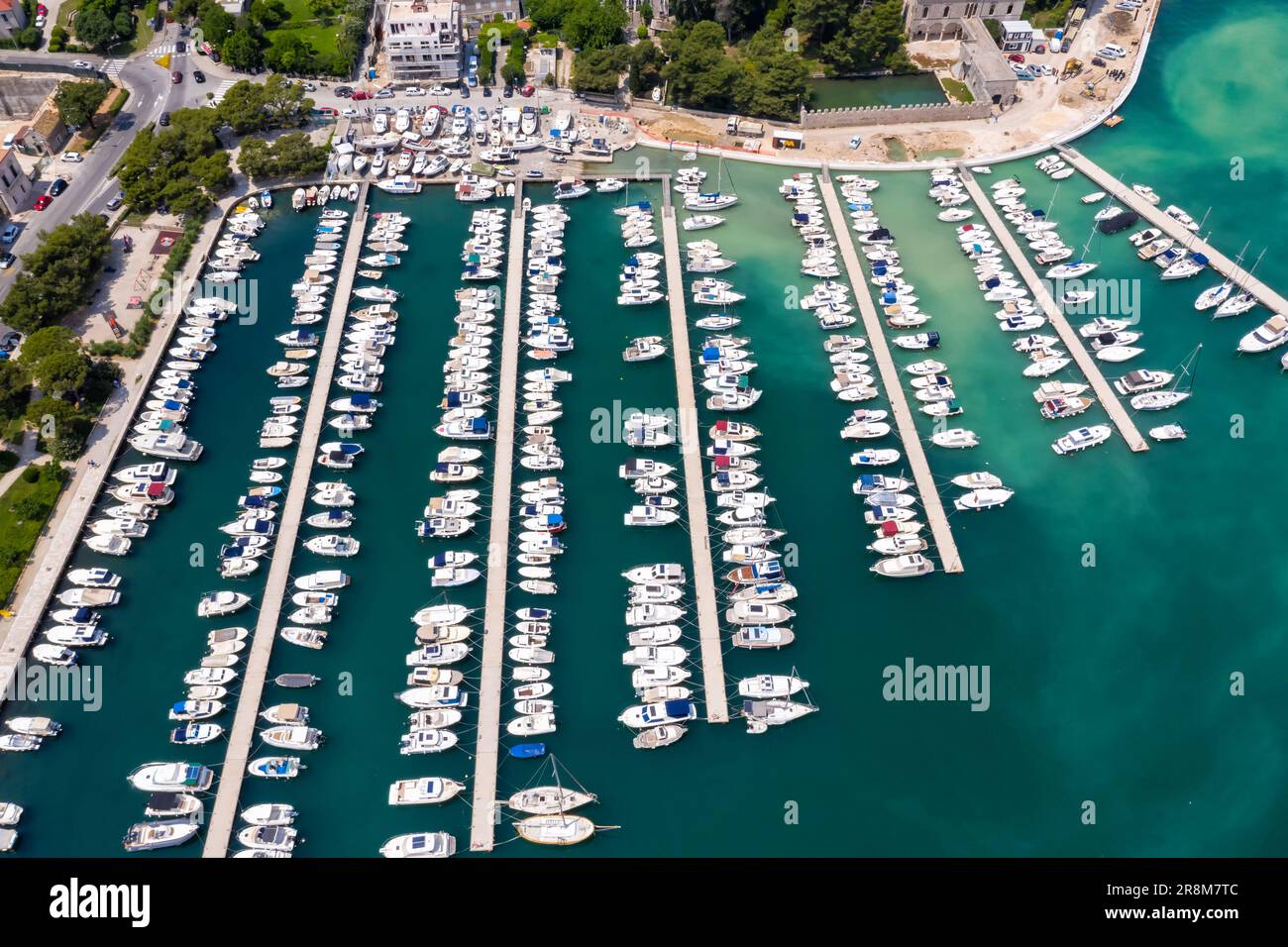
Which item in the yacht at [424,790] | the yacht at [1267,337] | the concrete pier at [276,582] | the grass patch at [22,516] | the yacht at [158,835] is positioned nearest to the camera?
the yacht at [158,835]

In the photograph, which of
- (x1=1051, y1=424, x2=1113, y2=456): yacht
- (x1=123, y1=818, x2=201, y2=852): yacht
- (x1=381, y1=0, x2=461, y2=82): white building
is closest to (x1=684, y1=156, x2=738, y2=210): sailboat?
(x1=381, y1=0, x2=461, y2=82): white building

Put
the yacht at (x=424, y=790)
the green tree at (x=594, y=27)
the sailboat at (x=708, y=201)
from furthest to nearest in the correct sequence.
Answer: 1. the green tree at (x=594, y=27)
2. the sailboat at (x=708, y=201)
3. the yacht at (x=424, y=790)

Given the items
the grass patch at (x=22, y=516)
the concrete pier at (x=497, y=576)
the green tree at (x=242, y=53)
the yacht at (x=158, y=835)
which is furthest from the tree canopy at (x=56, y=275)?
the yacht at (x=158, y=835)

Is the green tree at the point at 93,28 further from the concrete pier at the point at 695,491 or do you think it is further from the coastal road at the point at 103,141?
the concrete pier at the point at 695,491

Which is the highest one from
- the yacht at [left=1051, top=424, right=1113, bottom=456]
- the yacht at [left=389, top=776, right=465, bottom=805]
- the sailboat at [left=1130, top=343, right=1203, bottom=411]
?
the sailboat at [left=1130, top=343, right=1203, bottom=411]

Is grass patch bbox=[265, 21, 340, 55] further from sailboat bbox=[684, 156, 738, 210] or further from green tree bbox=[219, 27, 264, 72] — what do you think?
sailboat bbox=[684, 156, 738, 210]

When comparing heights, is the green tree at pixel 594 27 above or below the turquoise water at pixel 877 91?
above
